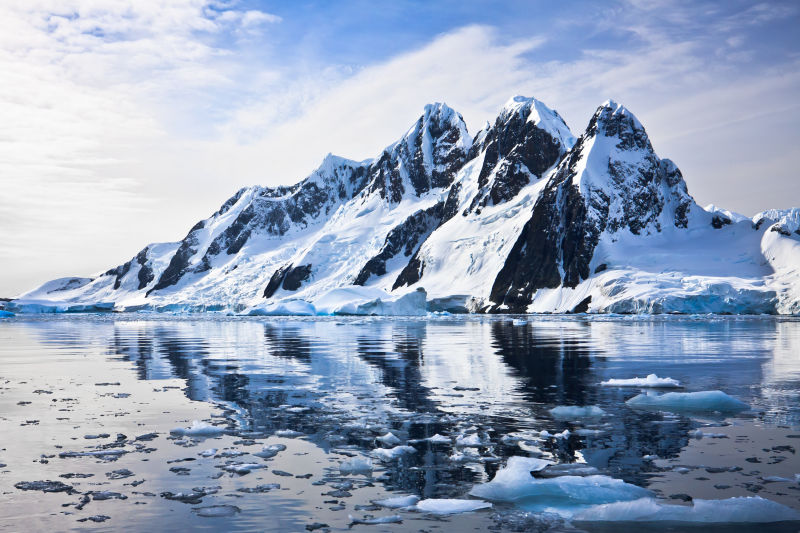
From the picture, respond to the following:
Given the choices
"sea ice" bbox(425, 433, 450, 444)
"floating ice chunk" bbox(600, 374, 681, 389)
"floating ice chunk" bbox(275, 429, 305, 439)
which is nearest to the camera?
"sea ice" bbox(425, 433, 450, 444)

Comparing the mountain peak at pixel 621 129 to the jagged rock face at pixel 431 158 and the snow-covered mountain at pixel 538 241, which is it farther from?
the jagged rock face at pixel 431 158

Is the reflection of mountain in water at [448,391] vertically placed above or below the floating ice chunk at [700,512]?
below

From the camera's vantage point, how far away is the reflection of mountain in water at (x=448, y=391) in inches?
431

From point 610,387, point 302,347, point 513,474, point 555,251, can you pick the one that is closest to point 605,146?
point 555,251

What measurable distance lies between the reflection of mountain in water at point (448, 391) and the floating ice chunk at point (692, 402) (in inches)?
22.9

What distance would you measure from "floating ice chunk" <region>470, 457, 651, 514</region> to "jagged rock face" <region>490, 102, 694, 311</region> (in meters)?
112

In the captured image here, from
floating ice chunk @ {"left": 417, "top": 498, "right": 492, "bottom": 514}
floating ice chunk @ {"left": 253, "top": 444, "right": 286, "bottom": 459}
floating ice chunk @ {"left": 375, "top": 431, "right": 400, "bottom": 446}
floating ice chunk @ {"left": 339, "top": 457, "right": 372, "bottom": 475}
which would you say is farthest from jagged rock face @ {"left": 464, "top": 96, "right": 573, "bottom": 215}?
floating ice chunk @ {"left": 417, "top": 498, "right": 492, "bottom": 514}

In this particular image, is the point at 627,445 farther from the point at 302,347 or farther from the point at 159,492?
the point at 302,347

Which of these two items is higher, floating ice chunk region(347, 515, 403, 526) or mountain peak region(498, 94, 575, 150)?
mountain peak region(498, 94, 575, 150)

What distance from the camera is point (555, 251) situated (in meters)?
126

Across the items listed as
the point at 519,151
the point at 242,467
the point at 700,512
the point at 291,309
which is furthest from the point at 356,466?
the point at 519,151

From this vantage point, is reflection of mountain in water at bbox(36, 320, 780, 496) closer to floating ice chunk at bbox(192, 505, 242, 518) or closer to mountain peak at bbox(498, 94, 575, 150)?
floating ice chunk at bbox(192, 505, 242, 518)

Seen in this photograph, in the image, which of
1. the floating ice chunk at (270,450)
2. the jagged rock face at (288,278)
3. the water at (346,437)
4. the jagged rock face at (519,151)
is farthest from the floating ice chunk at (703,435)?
the jagged rock face at (288,278)

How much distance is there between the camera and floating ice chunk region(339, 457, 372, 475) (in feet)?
32.4
